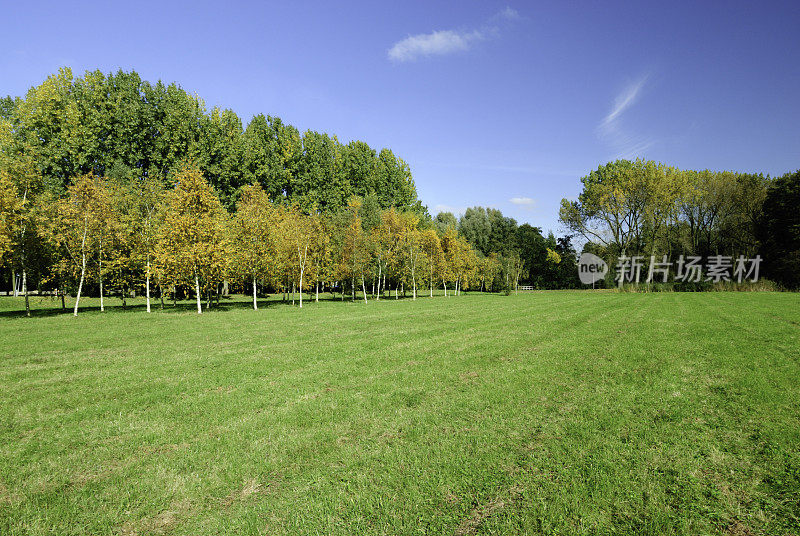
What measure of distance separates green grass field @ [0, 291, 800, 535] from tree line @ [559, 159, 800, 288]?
52332 millimetres

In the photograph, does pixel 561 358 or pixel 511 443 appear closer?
pixel 511 443

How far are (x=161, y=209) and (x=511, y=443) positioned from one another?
35.3m

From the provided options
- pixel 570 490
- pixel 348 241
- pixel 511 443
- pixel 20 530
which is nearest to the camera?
pixel 20 530

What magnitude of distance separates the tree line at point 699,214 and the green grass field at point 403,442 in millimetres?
52332

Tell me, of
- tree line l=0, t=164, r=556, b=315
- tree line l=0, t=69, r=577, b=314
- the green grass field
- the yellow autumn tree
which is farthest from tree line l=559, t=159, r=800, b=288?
the yellow autumn tree

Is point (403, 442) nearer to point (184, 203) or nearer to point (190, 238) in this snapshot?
point (190, 238)

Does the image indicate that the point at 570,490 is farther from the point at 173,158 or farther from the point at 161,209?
the point at 173,158

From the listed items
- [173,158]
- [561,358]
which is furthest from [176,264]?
[561,358]

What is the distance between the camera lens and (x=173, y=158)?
49.2 metres

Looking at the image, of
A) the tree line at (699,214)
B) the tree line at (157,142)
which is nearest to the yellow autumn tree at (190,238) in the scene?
the tree line at (157,142)

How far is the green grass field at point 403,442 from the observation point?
4.23m

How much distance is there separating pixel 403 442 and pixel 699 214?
7665 cm

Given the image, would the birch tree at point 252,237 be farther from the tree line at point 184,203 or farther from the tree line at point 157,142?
the tree line at point 157,142

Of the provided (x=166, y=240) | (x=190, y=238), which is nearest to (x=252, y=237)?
(x=190, y=238)
